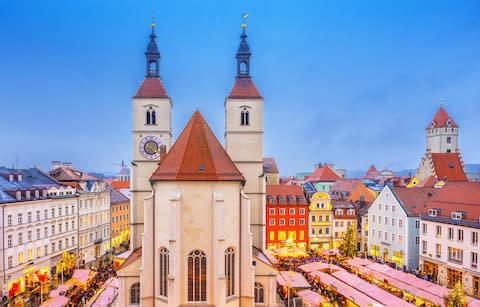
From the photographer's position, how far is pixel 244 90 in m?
38.0

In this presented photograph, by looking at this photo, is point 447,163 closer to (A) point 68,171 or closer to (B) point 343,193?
(B) point 343,193

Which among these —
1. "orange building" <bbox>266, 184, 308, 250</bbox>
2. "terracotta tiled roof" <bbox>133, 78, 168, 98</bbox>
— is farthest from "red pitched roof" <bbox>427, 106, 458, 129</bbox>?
"terracotta tiled roof" <bbox>133, 78, 168, 98</bbox>

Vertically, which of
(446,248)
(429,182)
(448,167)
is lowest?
(446,248)

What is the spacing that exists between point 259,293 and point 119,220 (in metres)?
43.3

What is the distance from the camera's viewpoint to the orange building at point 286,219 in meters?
63.0

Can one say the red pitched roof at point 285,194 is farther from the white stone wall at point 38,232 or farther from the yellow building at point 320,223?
the white stone wall at point 38,232

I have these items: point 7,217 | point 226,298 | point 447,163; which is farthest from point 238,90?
point 447,163

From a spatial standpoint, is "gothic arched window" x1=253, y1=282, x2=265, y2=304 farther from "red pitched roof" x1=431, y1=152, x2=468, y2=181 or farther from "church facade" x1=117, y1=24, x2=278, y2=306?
"red pitched roof" x1=431, y1=152, x2=468, y2=181

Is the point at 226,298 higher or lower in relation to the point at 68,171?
lower

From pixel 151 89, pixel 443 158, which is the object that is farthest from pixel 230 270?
pixel 443 158

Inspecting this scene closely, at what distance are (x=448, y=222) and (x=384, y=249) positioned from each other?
1369cm

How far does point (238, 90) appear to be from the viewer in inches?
1495

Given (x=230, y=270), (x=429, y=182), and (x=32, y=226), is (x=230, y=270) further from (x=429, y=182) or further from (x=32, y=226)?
(x=429, y=182)

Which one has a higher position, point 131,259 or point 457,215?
point 457,215
